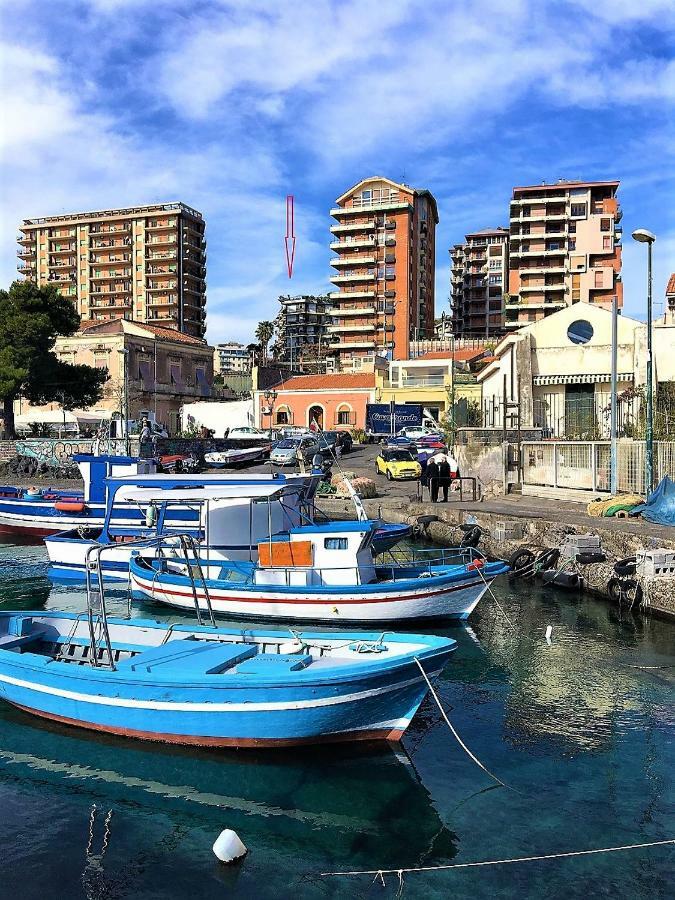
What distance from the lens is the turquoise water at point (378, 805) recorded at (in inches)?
300

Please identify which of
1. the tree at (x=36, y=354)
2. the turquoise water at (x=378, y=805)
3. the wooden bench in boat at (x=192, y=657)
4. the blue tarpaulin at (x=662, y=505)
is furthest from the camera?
the tree at (x=36, y=354)

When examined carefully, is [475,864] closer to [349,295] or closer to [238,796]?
[238,796]

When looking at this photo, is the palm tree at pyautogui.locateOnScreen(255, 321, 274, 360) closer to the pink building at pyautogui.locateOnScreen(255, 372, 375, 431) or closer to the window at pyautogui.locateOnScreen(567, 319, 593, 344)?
the pink building at pyautogui.locateOnScreen(255, 372, 375, 431)

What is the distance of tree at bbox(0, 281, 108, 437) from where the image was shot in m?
47.2

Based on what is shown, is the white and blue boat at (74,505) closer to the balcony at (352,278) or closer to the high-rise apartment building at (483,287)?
the balcony at (352,278)

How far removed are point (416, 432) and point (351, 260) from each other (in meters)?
40.0

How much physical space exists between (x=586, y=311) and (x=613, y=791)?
30.2 meters

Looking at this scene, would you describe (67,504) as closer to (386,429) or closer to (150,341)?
(386,429)

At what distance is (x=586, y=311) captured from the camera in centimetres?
3609

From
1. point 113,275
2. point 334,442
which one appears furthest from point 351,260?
point 334,442

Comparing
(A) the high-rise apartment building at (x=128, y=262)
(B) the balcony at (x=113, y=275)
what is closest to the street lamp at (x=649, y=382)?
(A) the high-rise apartment building at (x=128, y=262)

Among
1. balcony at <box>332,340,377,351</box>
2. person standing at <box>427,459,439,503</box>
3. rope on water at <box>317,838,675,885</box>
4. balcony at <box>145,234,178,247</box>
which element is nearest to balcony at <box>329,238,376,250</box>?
balcony at <box>332,340,377,351</box>

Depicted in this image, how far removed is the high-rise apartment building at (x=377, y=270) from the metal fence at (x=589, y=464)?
187 feet

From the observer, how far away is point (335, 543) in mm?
16859
